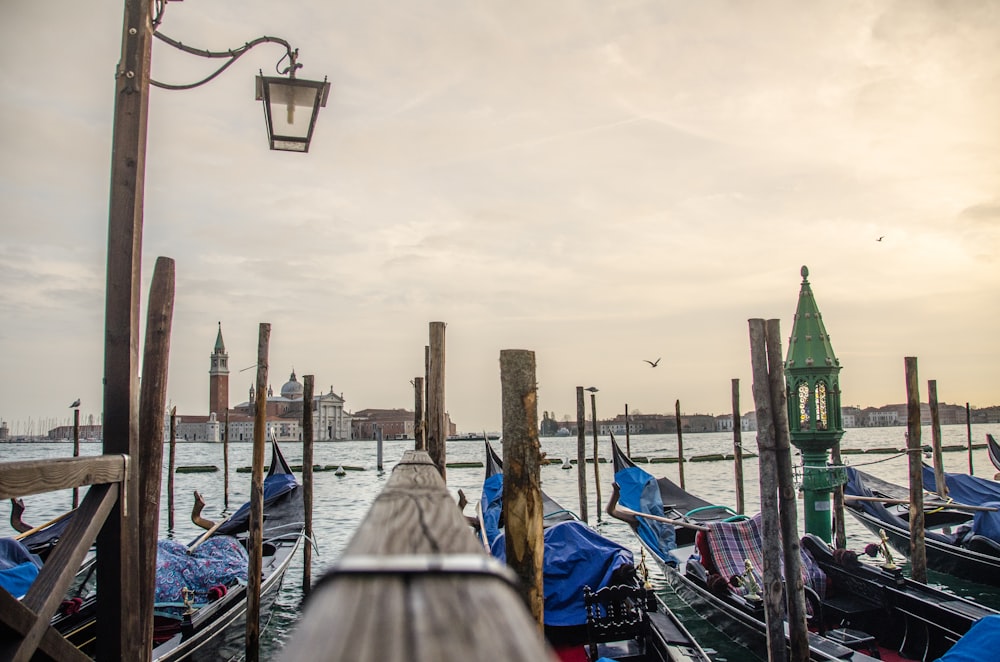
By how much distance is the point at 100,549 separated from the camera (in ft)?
7.06

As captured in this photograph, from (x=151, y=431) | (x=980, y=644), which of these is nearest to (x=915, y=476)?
(x=980, y=644)

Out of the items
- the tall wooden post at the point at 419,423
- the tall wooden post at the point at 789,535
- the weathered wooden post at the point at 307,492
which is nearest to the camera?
the tall wooden post at the point at 789,535

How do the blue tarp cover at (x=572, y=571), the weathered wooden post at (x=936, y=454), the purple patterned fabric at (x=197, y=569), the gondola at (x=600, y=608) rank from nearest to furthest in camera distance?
the gondola at (x=600, y=608), the blue tarp cover at (x=572, y=571), the purple patterned fabric at (x=197, y=569), the weathered wooden post at (x=936, y=454)

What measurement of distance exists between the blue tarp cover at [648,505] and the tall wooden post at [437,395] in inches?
144

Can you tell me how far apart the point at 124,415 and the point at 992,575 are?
9385 mm

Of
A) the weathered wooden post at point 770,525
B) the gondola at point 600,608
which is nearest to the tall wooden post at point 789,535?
the weathered wooden post at point 770,525

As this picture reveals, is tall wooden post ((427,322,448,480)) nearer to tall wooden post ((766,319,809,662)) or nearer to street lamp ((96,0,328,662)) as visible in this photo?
tall wooden post ((766,319,809,662))

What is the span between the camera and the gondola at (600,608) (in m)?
4.95

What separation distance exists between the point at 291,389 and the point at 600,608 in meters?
96.2

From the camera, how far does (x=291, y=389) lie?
317ft

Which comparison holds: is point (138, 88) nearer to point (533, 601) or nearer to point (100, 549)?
point (100, 549)

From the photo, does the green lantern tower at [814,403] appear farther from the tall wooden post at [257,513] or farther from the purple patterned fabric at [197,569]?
the purple patterned fabric at [197,569]

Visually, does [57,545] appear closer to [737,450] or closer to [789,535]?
[789,535]

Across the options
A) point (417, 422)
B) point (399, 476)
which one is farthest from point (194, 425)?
point (399, 476)
